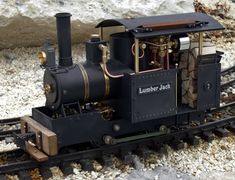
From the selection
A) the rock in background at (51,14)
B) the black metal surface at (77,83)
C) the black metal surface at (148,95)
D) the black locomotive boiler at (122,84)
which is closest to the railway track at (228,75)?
the rock in background at (51,14)

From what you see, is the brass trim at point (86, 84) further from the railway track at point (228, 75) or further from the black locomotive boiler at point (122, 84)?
the railway track at point (228, 75)

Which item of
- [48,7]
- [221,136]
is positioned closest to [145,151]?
[221,136]

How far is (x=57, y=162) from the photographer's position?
7.03m

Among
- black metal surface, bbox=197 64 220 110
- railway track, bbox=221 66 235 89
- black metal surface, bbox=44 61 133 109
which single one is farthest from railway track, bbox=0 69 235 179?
railway track, bbox=221 66 235 89

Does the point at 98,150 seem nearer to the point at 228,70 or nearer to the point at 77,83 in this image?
the point at 77,83

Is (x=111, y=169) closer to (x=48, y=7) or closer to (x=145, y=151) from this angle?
(x=145, y=151)

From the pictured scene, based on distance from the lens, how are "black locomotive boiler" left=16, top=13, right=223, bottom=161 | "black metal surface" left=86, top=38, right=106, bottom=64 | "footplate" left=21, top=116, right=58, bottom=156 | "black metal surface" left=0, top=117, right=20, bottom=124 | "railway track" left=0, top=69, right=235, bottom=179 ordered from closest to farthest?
"footplate" left=21, top=116, right=58, bottom=156 → "railway track" left=0, top=69, right=235, bottom=179 → "black locomotive boiler" left=16, top=13, right=223, bottom=161 → "black metal surface" left=86, top=38, right=106, bottom=64 → "black metal surface" left=0, top=117, right=20, bottom=124

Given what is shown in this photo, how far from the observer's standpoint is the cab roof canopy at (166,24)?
22.7 feet

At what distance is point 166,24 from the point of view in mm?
7117

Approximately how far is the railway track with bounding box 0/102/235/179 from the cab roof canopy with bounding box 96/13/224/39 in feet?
5.69

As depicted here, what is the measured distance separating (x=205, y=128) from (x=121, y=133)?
1.72 meters

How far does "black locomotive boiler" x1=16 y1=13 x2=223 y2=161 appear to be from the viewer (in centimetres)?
693

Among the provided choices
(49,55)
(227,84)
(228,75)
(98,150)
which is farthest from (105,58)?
(228,75)

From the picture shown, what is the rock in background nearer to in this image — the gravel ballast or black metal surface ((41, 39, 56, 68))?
the gravel ballast
